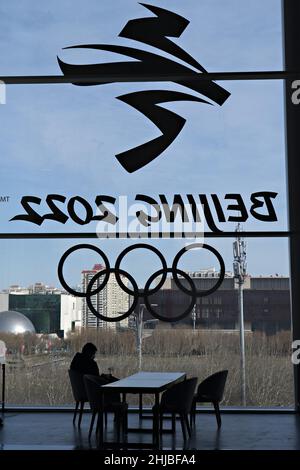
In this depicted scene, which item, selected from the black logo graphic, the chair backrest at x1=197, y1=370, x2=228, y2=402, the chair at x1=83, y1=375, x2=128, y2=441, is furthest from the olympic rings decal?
the chair at x1=83, y1=375, x2=128, y2=441

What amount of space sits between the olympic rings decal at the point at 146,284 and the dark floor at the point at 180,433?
1371 mm

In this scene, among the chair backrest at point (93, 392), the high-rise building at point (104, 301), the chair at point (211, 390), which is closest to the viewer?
the chair backrest at point (93, 392)

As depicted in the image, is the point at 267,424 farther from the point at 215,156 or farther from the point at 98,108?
the point at 98,108

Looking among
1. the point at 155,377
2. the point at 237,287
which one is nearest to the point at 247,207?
the point at 237,287

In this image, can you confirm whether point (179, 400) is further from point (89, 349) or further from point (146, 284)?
point (146, 284)

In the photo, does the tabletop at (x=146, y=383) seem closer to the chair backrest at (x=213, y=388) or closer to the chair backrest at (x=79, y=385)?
A: the chair backrest at (x=213, y=388)

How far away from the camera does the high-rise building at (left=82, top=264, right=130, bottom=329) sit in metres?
10.1

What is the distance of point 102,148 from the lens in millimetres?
10227

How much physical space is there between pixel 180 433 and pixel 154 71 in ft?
16.0

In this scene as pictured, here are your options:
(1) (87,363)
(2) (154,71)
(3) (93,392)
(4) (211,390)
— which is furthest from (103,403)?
(2) (154,71)

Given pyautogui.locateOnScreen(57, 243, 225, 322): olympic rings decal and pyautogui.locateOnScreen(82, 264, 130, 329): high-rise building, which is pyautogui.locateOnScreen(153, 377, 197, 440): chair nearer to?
pyautogui.locateOnScreen(57, 243, 225, 322): olympic rings decal

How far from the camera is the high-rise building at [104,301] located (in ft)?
33.1

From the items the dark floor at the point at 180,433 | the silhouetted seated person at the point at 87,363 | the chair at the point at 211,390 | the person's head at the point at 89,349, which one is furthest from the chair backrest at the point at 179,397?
the person's head at the point at 89,349

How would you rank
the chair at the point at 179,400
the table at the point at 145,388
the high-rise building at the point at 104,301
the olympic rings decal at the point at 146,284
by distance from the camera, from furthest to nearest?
1. the high-rise building at the point at 104,301
2. the olympic rings decal at the point at 146,284
3. the chair at the point at 179,400
4. the table at the point at 145,388
